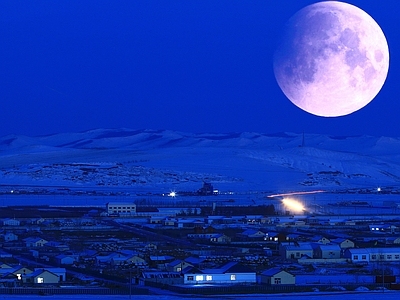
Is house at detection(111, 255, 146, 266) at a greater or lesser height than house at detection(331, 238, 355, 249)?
lesser

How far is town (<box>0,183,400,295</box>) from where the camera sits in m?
11.3

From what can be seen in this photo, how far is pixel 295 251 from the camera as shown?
1462 cm

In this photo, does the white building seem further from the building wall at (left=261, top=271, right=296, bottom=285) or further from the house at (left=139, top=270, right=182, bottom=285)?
the house at (left=139, top=270, right=182, bottom=285)

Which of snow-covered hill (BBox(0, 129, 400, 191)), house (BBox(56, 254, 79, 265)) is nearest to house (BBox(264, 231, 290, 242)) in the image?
house (BBox(56, 254, 79, 265))

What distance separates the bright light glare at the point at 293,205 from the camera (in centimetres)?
2690

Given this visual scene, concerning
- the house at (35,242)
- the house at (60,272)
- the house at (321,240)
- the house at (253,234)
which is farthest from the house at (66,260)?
the house at (253,234)

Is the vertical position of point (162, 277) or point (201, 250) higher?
point (201, 250)

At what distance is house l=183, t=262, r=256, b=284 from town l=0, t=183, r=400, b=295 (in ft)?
0.04

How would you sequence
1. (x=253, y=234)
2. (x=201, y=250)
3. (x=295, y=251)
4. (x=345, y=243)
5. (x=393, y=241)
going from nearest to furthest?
(x=295, y=251) < (x=201, y=250) < (x=345, y=243) < (x=393, y=241) < (x=253, y=234)

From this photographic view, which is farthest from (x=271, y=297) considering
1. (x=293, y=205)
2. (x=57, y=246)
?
(x=293, y=205)

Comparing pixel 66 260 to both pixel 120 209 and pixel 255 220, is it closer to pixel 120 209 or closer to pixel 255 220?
pixel 255 220

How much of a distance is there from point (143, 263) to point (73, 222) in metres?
8.73

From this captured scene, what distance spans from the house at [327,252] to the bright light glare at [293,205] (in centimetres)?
1164

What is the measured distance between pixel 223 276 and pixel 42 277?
2.08 metres
